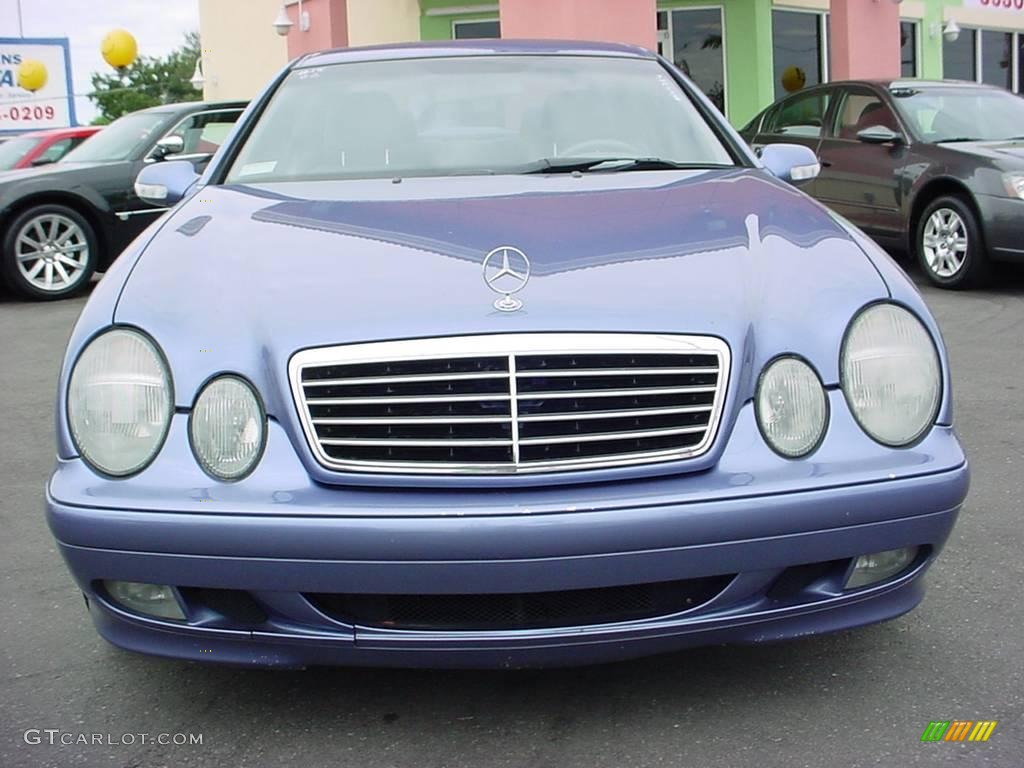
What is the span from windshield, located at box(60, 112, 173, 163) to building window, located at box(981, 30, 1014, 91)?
53.1ft

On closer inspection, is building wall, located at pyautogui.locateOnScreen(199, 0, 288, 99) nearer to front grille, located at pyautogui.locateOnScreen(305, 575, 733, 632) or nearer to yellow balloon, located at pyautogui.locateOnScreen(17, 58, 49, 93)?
yellow balloon, located at pyautogui.locateOnScreen(17, 58, 49, 93)

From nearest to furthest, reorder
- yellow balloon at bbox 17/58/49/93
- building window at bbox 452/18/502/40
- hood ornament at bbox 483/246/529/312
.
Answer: hood ornament at bbox 483/246/529/312
building window at bbox 452/18/502/40
yellow balloon at bbox 17/58/49/93

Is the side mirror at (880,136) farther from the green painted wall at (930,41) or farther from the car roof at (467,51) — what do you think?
the green painted wall at (930,41)

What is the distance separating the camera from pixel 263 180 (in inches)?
138

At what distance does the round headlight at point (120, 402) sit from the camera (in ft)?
7.72

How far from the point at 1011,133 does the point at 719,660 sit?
7318 mm

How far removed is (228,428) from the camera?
233 cm

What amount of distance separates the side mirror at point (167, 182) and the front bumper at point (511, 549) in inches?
62.5

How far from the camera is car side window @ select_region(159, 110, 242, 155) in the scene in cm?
984

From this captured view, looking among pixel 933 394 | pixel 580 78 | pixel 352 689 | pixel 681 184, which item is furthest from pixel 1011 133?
pixel 352 689

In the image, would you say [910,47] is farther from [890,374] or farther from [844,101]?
[890,374]

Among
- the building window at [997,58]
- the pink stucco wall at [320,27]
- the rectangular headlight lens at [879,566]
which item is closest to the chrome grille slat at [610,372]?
the rectangular headlight lens at [879,566]

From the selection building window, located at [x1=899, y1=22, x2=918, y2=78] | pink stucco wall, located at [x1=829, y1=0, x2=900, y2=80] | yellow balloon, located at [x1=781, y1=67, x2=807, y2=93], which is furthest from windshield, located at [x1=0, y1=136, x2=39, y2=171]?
building window, located at [x1=899, y1=22, x2=918, y2=78]

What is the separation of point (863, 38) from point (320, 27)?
22.4 ft
